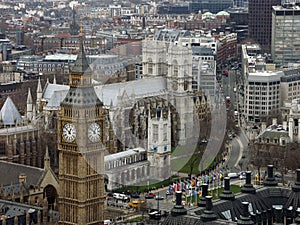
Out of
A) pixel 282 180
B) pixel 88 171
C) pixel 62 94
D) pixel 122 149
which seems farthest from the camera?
pixel 62 94

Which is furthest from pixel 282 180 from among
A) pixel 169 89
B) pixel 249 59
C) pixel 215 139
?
A: pixel 249 59

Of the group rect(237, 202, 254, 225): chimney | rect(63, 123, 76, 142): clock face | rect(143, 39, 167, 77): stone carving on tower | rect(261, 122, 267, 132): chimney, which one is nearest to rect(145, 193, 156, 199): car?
rect(63, 123, 76, 142): clock face

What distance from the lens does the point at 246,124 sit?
101 m

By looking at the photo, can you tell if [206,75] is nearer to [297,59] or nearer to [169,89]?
[169,89]

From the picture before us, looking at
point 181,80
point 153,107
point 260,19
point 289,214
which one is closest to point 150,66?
point 181,80

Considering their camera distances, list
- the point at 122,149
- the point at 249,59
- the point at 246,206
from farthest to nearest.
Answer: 1. the point at 249,59
2. the point at 122,149
3. the point at 246,206

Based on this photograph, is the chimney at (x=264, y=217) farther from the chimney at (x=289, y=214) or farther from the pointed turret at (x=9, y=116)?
the pointed turret at (x=9, y=116)

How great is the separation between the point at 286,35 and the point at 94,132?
245 feet

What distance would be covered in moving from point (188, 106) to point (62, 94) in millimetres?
11820

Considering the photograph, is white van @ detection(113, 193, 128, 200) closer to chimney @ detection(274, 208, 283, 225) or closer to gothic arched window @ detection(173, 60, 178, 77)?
chimney @ detection(274, 208, 283, 225)

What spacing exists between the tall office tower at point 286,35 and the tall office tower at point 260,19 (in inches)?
1092

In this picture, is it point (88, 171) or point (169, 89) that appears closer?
point (88, 171)

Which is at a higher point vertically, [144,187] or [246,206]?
→ [246,206]

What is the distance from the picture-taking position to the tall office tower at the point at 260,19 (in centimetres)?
16300
